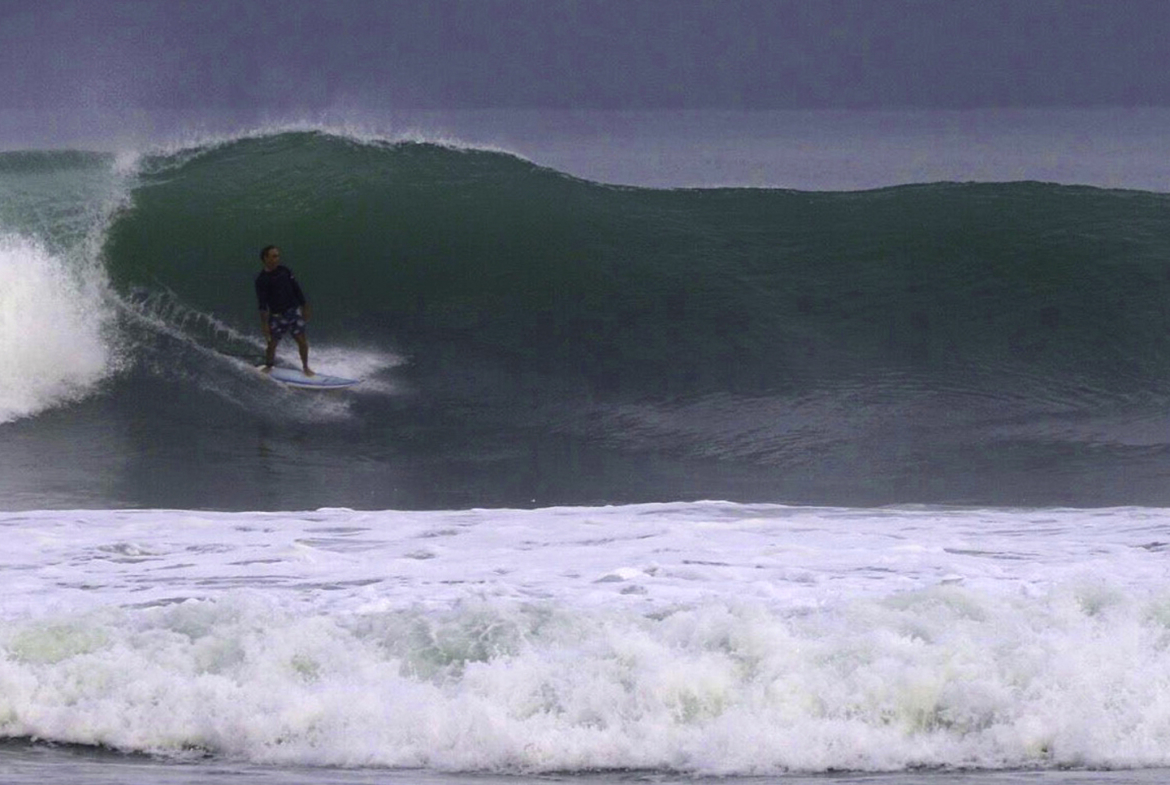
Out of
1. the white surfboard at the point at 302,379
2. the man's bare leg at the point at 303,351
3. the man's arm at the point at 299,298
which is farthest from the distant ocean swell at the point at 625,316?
the man's arm at the point at 299,298

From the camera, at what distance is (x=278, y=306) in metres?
11.5

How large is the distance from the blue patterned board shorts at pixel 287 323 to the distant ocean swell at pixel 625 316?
507mm

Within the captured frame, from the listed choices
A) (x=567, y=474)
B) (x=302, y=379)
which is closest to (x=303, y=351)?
(x=302, y=379)

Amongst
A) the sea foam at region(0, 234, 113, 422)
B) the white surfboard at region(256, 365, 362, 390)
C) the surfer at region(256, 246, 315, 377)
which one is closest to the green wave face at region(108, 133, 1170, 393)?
the sea foam at region(0, 234, 113, 422)

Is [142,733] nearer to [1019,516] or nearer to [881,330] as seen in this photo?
[1019,516]

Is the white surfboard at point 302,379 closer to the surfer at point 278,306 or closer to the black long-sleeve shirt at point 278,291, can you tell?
the surfer at point 278,306

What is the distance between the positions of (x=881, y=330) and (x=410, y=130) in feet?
19.7

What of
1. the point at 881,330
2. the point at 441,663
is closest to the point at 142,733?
the point at 441,663

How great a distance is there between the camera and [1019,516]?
315 inches

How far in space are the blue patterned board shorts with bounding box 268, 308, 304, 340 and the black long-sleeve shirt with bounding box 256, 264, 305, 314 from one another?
4cm

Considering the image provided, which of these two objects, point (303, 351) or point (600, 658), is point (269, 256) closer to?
point (303, 351)

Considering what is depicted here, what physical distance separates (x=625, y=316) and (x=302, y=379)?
123 inches

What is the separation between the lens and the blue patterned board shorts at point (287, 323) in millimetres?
11516

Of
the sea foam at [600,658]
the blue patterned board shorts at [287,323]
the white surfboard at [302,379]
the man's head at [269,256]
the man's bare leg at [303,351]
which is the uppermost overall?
the man's head at [269,256]
